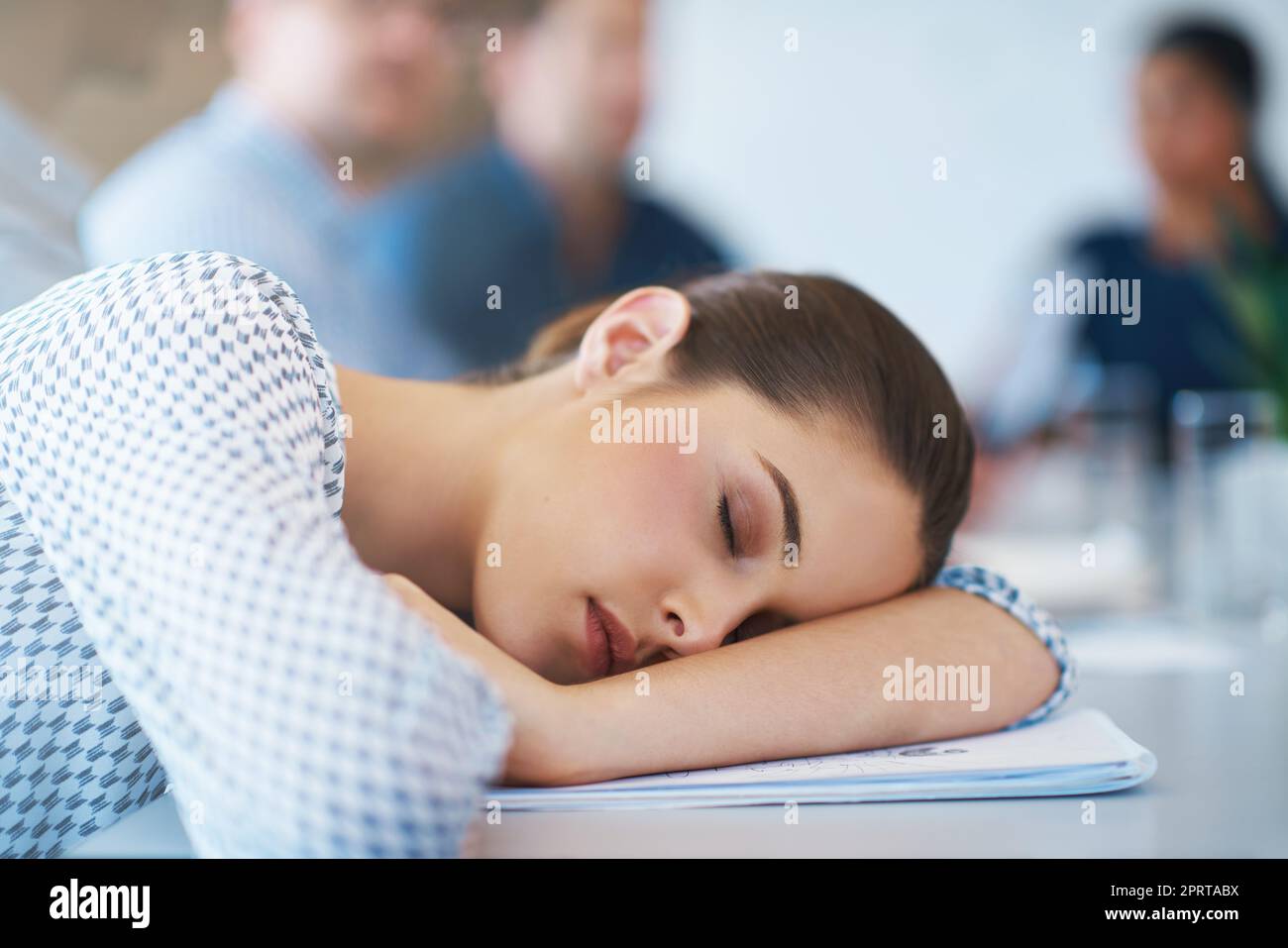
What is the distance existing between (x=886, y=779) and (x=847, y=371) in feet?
0.91

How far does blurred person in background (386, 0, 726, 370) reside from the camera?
2.66 metres

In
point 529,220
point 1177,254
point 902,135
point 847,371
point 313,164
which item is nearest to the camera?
point 847,371

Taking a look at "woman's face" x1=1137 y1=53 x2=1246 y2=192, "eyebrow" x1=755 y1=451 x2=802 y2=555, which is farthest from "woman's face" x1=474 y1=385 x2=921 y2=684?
"woman's face" x1=1137 y1=53 x2=1246 y2=192

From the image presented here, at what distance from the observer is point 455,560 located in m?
0.80

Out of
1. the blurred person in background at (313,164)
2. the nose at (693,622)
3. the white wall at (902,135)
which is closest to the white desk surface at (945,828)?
the nose at (693,622)

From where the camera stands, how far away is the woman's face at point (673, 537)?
676mm

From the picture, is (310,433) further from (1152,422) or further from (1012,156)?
(1012,156)

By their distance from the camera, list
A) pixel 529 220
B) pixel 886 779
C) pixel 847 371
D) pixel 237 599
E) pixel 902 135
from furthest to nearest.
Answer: pixel 902 135 < pixel 529 220 < pixel 847 371 < pixel 886 779 < pixel 237 599

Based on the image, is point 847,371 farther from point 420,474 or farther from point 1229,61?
point 1229,61

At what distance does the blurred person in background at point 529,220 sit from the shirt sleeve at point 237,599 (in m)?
2.09

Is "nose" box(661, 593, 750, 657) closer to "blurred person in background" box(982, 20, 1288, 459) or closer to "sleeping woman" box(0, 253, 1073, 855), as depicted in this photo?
"sleeping woman" box(0, 253, 1073, 855)

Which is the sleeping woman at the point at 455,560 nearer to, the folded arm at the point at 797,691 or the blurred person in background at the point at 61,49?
the folded arm at the point at 797,691

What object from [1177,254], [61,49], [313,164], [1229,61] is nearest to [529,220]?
[313,164]

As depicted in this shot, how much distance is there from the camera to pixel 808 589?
28.1 inches
